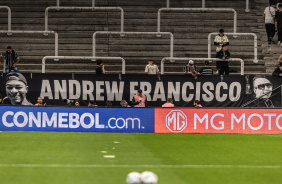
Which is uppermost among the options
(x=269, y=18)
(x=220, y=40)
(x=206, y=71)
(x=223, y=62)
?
(x=269, y=18)

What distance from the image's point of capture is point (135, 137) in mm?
20219

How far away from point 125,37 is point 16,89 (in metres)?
6.89

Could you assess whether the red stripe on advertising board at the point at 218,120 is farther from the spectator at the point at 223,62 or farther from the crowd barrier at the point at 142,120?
the spectator at the point at 223,62

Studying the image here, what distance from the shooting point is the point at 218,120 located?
2227 centimetres

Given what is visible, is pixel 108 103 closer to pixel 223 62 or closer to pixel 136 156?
pixel 223 62

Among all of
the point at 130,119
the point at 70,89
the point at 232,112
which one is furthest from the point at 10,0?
the point at 232,112

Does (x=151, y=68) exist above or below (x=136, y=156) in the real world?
above

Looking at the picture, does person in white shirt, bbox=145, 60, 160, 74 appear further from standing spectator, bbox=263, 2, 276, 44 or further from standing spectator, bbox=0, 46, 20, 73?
standing spectator, bbox=263, 2, 276, 44

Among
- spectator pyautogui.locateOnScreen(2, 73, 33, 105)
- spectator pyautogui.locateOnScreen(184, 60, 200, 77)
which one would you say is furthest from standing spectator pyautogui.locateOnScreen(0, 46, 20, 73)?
spectator pyautogui.locateOnScreen(184, 60, 200, 77)

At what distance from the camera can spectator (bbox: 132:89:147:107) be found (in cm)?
2403

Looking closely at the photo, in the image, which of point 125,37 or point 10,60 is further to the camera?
point 125,37

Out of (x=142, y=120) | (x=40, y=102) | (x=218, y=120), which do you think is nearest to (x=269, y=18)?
(x=218, y=120)

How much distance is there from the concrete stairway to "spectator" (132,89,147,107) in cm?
350

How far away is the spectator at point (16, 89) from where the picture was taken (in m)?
24.1
